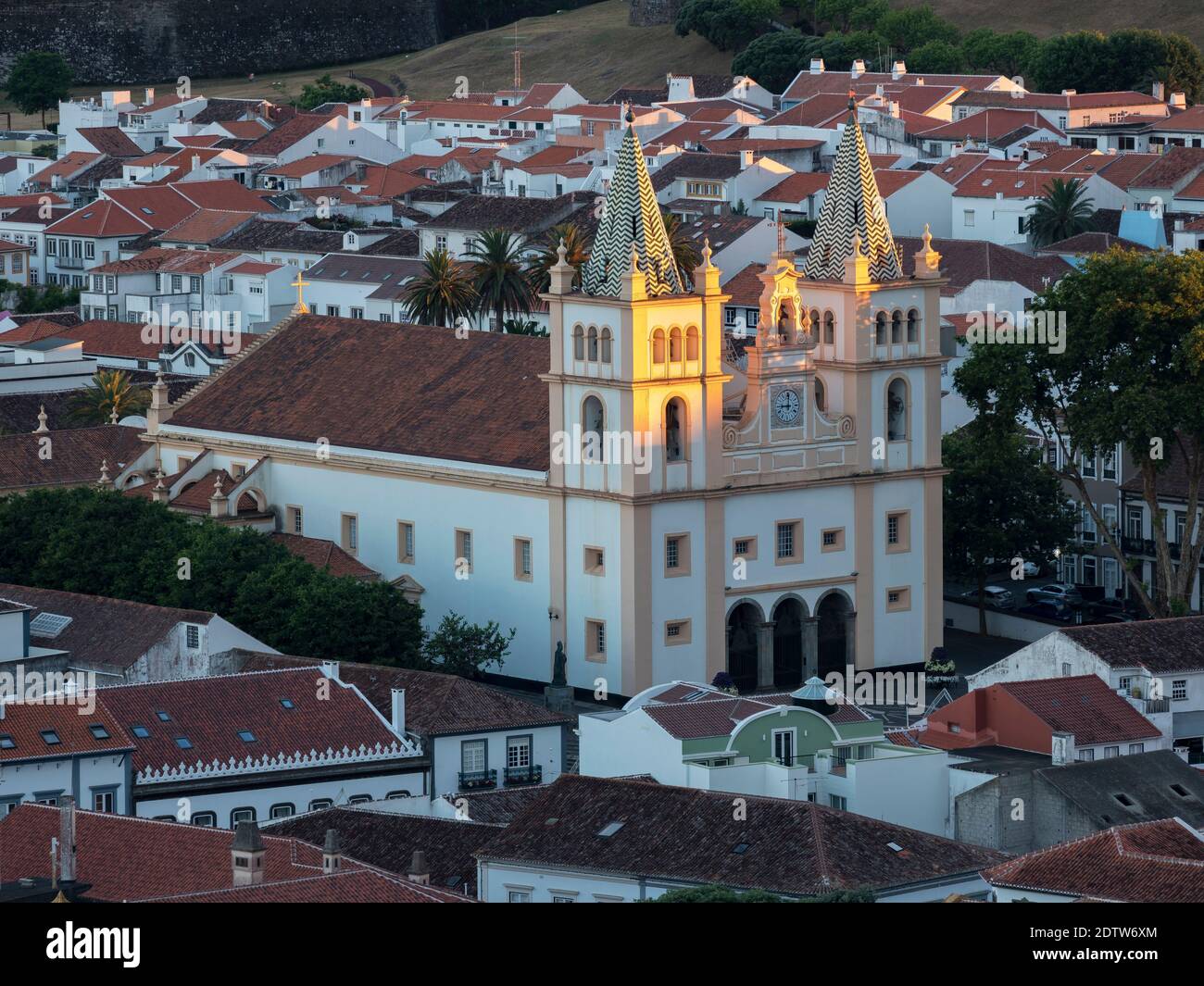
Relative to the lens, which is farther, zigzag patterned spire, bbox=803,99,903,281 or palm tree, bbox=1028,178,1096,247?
palm tree, bbox=1028,178,1096,247

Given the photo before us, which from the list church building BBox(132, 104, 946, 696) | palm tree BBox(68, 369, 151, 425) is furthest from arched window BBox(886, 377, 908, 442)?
palm tree BBox(68, 369, 151, 425)

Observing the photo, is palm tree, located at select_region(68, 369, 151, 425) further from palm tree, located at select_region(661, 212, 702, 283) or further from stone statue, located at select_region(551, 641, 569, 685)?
stone statue, located at select_region(551, 641, 569, 685)

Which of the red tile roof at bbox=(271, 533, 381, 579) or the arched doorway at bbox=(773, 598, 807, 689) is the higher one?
the red tile roof at bbox=(271, 533, 381, 579)

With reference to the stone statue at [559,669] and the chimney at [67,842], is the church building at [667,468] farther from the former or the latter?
the chimney at [67,842]

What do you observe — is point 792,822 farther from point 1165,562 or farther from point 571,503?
point 1165,562

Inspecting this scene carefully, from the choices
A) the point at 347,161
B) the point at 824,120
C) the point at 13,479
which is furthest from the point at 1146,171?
the point at 13,479

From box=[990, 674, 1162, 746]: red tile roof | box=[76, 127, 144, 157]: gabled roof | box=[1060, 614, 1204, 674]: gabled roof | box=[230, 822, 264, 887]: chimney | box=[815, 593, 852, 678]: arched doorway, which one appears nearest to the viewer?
box=[230, 822, 264, 887]: chimney

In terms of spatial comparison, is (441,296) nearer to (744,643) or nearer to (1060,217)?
(744,643)

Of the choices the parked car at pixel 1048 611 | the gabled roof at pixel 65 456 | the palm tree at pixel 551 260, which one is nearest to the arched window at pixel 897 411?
the parked car at pixel 1048 611
